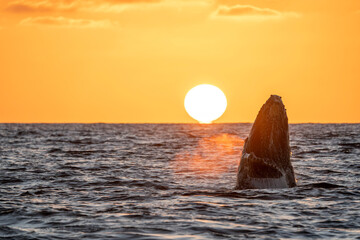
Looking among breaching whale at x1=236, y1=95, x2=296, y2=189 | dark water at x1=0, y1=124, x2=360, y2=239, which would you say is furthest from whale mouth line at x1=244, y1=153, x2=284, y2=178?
dark water at x1=0, y1=124, x2=360, y2=239

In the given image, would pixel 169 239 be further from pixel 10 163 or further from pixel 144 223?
pixel 10 163

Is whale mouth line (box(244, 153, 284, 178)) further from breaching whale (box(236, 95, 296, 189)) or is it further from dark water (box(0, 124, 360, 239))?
dark water (box(0, 124, 360, 239))

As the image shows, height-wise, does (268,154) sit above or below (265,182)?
above

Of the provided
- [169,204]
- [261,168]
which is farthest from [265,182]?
[169,204]

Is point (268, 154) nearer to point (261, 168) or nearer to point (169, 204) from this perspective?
point (261, 168)

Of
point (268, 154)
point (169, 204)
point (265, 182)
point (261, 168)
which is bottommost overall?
point (169, 204)

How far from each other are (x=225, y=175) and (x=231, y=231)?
11536 millimetres

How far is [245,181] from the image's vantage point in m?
17.3

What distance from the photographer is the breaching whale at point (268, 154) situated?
17.0 m

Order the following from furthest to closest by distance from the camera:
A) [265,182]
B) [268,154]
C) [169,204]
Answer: [265,182] → [268,154] → [169,204]

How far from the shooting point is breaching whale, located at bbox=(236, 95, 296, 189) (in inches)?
667

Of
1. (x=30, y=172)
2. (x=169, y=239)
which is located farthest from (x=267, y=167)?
(x=30, y=172)

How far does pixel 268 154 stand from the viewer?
55.6 feet

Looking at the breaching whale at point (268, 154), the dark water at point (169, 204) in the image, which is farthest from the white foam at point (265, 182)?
the dark water at point (169, 204)
